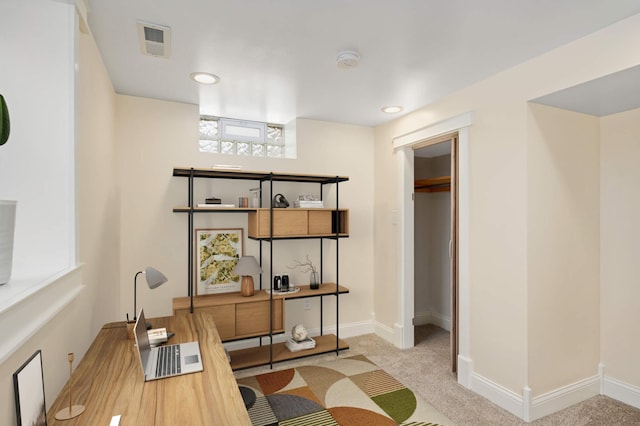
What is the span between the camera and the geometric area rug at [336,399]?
242 cm

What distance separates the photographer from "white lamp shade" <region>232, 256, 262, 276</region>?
3104mm

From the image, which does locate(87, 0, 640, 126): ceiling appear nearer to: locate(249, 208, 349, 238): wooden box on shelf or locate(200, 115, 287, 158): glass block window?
locate(200, 115, 287, 158): glass block window

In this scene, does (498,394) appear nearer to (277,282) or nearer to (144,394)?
(277,282)

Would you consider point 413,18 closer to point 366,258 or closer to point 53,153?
point 53,153

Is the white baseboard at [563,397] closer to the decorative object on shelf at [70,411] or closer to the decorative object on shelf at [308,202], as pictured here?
the decorative object on shelf at [308,202]

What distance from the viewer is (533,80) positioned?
237 centimetres

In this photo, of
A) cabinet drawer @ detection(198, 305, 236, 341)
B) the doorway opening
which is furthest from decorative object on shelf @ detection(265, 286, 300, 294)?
the doorway opening

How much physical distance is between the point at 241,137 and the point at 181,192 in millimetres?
875

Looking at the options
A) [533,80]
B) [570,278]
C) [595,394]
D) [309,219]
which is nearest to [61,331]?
[309,219]

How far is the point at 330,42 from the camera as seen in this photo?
84.1 inches

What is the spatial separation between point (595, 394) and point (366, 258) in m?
2.28

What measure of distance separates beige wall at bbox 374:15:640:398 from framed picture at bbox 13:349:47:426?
2.66m

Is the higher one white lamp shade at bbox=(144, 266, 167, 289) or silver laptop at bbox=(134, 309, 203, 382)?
white lamp shade at bbox=(144, 266, 167, 289)

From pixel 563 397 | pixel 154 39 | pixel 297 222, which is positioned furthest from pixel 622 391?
pixel 154 39
